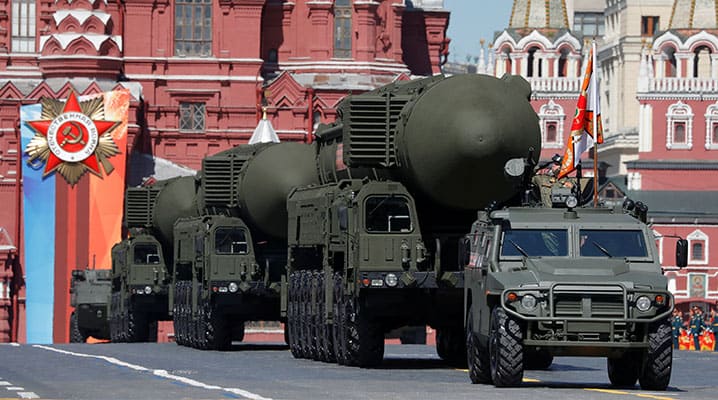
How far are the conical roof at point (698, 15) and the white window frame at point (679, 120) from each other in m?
7.68

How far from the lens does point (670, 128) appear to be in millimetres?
165750

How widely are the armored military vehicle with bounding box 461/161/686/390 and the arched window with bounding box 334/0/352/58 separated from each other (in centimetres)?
7519

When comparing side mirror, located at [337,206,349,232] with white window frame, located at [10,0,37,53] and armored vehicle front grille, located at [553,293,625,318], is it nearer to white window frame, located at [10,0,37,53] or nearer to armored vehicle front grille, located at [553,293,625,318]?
armored vehicle front grille, located at [553,293,625,318]

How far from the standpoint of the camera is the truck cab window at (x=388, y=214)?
119 ft

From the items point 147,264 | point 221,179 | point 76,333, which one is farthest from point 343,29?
point 221,179

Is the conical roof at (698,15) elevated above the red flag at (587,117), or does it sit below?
above

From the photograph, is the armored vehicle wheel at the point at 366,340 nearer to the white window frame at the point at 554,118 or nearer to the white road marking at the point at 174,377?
the white road marking at the point at 174,377

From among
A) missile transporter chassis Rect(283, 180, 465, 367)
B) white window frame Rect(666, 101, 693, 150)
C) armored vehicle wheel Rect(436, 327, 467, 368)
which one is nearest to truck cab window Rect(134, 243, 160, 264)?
missile transporter chassis Rect(283, 180, 465, 367)

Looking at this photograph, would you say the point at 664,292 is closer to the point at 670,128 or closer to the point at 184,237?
the point at 184,237

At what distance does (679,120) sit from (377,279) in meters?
133

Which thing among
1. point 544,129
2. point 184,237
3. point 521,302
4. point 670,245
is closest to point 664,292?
point 521,302

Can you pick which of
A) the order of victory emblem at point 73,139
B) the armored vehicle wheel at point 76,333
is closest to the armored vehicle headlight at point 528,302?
the armored vehicle wheel at point 76,333

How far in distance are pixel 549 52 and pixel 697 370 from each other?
151 m

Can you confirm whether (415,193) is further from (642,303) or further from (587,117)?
(587,117)
